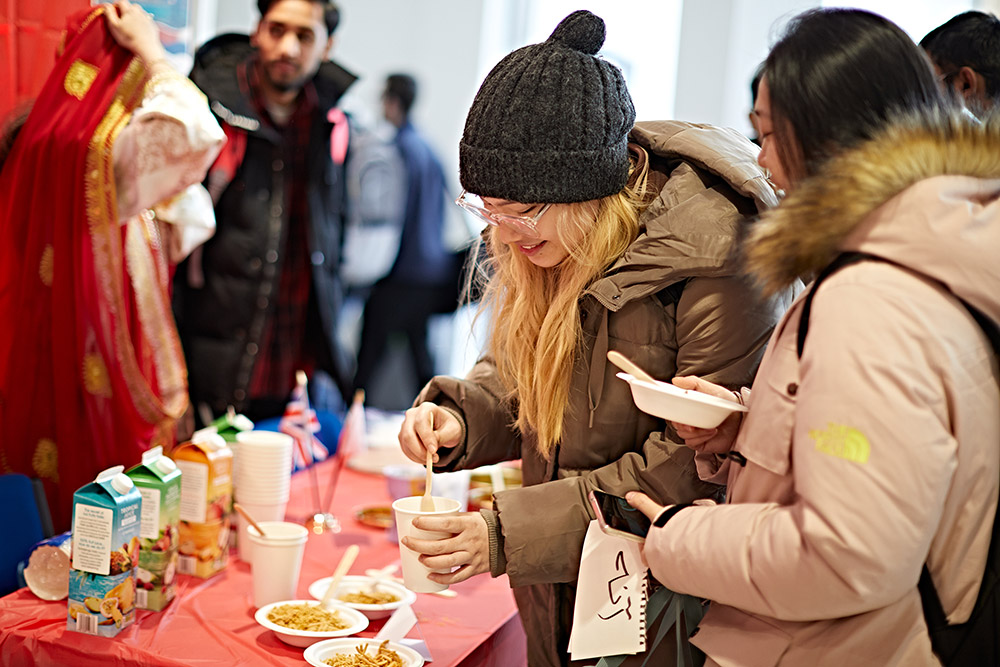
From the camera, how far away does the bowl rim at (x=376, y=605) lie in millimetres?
1691

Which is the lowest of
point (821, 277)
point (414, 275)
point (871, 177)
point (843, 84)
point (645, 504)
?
point (414, 275)

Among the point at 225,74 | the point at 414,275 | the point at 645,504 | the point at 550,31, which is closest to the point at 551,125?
the point at 645,504

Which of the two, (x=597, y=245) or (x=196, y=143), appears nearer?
(x=597, y=245)

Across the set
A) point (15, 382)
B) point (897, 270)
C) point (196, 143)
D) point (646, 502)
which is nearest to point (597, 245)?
point (646, 502)

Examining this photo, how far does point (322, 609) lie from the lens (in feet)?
5.42

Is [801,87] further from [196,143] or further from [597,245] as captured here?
[196,143]

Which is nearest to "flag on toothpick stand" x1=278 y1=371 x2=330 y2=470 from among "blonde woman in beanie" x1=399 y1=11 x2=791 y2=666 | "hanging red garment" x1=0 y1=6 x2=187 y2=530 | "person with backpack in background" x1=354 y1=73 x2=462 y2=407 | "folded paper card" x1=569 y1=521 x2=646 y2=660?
"hanging red garment" x1=0 y1=6 x2=187 y2=530

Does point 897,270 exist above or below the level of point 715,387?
above

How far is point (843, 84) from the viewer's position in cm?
106

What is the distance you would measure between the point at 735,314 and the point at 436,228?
372 centimetres

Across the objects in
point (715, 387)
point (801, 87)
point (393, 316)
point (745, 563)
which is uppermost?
point (801, 87)

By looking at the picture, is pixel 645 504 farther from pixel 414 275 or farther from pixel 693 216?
pixel 414 275

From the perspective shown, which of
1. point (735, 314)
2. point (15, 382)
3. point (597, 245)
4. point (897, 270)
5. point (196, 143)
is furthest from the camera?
point (196, 143)

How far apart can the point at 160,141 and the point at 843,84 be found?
1599 mm
